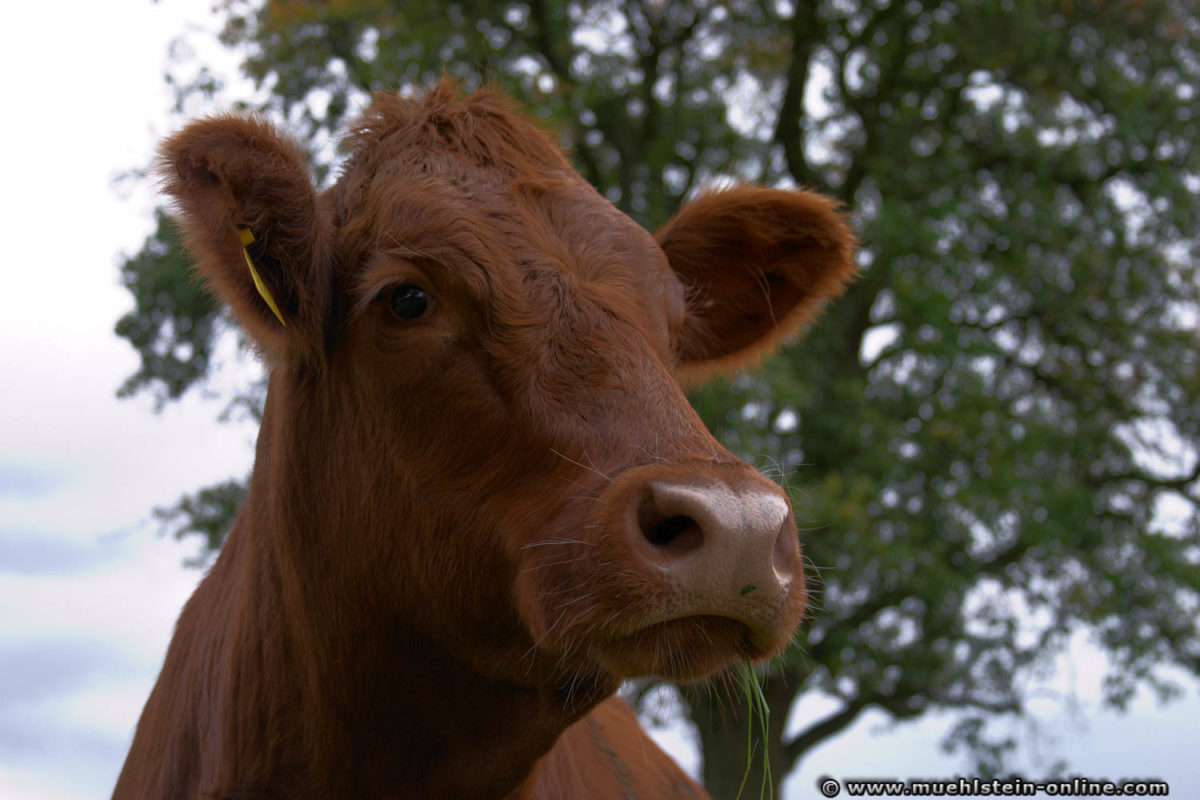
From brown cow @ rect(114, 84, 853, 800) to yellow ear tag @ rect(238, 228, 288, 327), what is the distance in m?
0.02

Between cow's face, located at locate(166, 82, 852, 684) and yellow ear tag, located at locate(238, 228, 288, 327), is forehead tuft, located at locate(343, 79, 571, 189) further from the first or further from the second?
yellow ear tag, located at locate(238, 228, 288, 327)

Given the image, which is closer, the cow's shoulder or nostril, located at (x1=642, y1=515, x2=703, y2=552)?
nostril, located at (x1=642, y1=515, x2=703, y2=552)

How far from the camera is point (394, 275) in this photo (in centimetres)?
258

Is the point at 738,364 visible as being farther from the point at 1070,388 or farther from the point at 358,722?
the point at 1070,388

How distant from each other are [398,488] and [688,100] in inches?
450

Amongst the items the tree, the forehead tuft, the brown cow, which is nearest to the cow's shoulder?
the brown cow

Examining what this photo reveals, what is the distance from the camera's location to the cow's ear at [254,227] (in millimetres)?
2658

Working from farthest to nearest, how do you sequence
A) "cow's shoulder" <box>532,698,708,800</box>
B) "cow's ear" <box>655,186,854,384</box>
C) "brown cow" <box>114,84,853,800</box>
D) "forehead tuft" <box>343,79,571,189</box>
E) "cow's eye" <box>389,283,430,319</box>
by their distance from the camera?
"cow's ear" <box>655,186,854,384</box> → "cow's shoulder" <box>532,698,708,800</box> → "forehead tuft" <box>343,79,571,189</box> → "cow's eye" <box>389,283,430,319</box> → "brown cow" <box>114,84,853,800</box>

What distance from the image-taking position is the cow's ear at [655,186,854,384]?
3652 millimetres

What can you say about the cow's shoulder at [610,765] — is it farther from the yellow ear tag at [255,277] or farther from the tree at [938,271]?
the tree at [938,271]

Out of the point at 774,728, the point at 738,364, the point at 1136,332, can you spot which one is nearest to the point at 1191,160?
the point at 1136,332

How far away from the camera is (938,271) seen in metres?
11.8

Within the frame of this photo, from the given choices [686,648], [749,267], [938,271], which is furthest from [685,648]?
[938,271]

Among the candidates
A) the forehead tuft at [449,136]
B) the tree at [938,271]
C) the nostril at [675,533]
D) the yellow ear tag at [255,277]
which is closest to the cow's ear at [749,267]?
the forehead tuft at [449,136]
